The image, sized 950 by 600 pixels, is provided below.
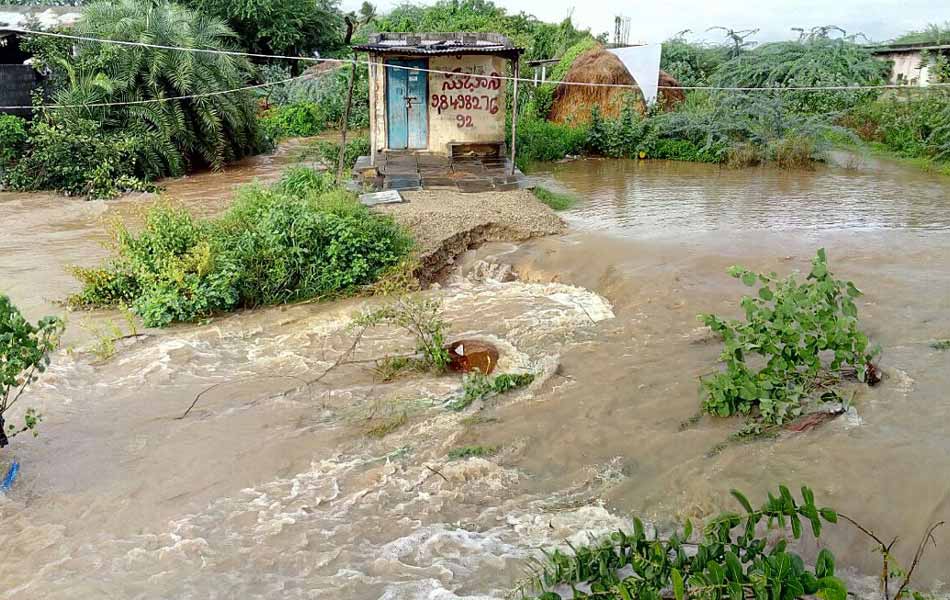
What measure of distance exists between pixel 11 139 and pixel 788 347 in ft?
43.5

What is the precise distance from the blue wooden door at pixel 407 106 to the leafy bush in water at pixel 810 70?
8359 millimetres

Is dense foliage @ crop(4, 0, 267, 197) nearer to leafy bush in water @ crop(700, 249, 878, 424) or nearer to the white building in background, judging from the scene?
leafy bush in water @ crop(700, 249, 878, 424)

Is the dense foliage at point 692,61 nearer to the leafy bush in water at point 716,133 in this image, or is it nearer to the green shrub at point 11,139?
the leafy bush in water at point 716,133

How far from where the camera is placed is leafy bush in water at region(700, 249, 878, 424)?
4277 mm

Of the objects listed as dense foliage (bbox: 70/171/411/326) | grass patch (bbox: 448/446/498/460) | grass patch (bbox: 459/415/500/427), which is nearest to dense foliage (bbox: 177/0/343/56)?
dense foliage (bbox: 70/171/411/326)

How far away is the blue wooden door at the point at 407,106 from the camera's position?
13.1m

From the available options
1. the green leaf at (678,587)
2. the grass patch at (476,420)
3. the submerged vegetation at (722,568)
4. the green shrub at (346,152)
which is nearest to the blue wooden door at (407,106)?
the green shrub at (346,152)

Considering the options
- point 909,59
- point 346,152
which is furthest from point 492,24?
point 909,59

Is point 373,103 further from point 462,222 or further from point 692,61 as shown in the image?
point 692,61

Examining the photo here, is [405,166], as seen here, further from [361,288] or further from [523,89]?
[523,89]

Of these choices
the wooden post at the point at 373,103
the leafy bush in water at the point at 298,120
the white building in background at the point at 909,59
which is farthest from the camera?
the leafy bush in water at the point at 298,120

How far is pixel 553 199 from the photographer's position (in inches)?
441

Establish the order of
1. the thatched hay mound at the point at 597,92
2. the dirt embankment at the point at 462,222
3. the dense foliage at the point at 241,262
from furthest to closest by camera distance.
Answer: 1. the thatched hay mound at the point at 597,92
2. the dirt embankment at the point at 462,222
3. the dense foliage at the point at 241,262

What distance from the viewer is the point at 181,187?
13.6m
